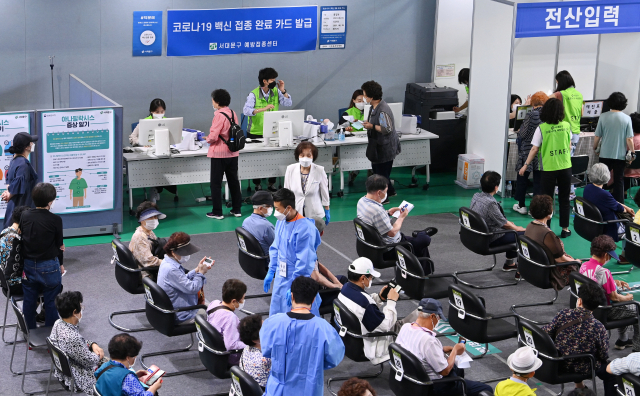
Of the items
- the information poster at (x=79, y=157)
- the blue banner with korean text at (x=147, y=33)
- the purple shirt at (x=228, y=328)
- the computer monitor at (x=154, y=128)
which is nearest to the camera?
the purple shirt at (x=228, y=328)

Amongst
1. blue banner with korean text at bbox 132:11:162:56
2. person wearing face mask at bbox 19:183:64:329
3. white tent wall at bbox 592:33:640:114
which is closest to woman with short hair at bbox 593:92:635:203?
white tent wall at bbox 592:33:640:114

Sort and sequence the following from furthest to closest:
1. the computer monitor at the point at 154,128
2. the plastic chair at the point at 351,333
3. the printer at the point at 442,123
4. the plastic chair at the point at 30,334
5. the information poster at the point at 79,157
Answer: the printer at the point at 442,123
the computer monitor at the point at 154,128
the information poster at the point at 79,157
the plastic chair at the point at 30,334
the plastic chair at the point at 351,333

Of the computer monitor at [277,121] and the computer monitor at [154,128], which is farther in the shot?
the computer monitor at [277,121]

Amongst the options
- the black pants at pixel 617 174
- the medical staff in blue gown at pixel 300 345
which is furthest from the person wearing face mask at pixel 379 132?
the medical staff in blue gown at pixel 300 345

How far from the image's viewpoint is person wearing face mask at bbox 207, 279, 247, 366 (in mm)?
4797

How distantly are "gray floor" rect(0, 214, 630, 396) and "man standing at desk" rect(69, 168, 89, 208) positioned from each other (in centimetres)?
54

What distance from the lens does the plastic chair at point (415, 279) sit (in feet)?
19.6

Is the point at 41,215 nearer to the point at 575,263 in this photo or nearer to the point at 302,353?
the point at 302,353

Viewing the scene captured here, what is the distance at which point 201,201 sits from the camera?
32.6 feet

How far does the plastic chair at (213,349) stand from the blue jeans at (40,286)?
5.17 ft

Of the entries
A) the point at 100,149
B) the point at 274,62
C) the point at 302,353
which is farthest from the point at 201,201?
the point at 302,353

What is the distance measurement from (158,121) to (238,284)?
4.62 meters

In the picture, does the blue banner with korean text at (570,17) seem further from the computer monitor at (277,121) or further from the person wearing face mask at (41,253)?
the person wearing face mask at (41,253)

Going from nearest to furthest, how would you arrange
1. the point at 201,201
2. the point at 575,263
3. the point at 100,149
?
the point at 575,263 → the point at 100,149 → the point at 201,201
